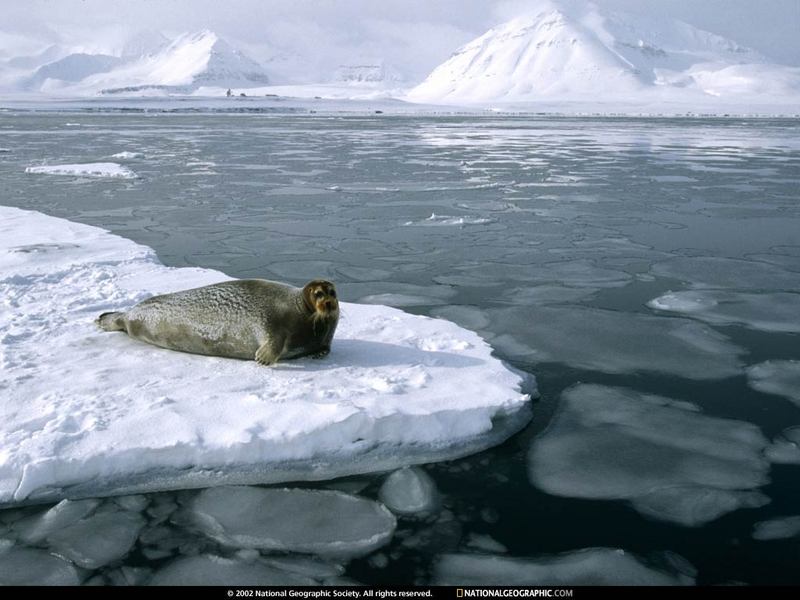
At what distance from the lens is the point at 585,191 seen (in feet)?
37.7

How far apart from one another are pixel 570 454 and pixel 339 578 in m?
1.27

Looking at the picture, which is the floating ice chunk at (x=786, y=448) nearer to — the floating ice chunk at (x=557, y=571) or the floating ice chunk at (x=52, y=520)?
the floating ice chunk at (x=557, y=571)

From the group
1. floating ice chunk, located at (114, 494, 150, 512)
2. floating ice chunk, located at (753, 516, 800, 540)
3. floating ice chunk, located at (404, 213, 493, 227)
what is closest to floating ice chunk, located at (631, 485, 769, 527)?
floating ice chunk, located at (753, 516, 800, 540)

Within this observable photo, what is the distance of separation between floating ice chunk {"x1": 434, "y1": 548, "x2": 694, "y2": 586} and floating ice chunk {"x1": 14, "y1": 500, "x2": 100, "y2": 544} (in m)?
1.34

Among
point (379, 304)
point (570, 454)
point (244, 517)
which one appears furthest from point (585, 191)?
point (244, 517)

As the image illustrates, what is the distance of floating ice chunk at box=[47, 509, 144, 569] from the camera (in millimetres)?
2457

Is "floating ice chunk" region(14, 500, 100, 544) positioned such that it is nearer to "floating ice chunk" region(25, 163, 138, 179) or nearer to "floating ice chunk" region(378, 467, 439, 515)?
"floating ice chunk" region(378, 467, 439, 515)

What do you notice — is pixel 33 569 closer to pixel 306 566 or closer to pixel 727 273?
pixel 306 566

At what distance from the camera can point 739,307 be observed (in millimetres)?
5363

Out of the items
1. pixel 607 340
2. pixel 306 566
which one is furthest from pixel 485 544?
pixel 607 340

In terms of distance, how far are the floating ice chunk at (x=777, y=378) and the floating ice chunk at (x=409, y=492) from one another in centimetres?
199

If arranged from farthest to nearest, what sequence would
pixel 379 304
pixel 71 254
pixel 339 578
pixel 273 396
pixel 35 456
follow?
pixel 71 254
pixel 379 304
pixel 273 396
pixel 35 456
pixel 339 578

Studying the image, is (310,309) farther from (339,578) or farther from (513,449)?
(339,578)

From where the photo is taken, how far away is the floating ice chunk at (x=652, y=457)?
2.82m
